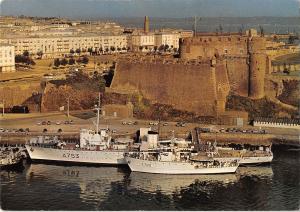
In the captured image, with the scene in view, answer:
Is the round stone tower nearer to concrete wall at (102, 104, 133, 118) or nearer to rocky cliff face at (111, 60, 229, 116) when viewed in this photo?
rocky cliff face at (111, 60, 229, 116)

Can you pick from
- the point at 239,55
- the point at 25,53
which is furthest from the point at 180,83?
the point at 25,53

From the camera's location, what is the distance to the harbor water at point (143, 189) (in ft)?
49.2

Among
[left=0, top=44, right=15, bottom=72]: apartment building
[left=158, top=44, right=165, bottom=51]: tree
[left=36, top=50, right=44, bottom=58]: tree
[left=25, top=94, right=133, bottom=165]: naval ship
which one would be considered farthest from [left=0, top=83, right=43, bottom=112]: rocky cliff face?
[left=158, top=44, right=165, bottom=51]: tree

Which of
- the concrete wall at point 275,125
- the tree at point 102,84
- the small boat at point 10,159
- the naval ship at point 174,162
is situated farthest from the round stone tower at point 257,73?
the small boat at point 10,159

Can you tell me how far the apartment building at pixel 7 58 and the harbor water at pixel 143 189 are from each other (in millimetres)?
10637

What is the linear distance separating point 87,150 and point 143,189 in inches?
119

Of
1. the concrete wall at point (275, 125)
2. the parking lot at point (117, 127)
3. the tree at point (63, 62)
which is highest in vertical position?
the tree at point (63, 62)

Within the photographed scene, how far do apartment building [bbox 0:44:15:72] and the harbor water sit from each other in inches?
419

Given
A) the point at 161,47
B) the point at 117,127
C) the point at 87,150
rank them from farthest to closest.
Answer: the point at 161,47
the point at 117,127
the point at 87,150

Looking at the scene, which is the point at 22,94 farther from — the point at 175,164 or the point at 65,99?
the point at 175,164

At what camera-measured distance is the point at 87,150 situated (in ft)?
61.5

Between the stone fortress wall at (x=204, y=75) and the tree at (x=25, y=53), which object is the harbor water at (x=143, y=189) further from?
the tree at (x=25, y=53)

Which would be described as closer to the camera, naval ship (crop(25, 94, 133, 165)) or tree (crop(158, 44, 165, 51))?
naval ship (crop(25, 94, 133, 165))

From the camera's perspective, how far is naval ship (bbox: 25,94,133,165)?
18.6m
